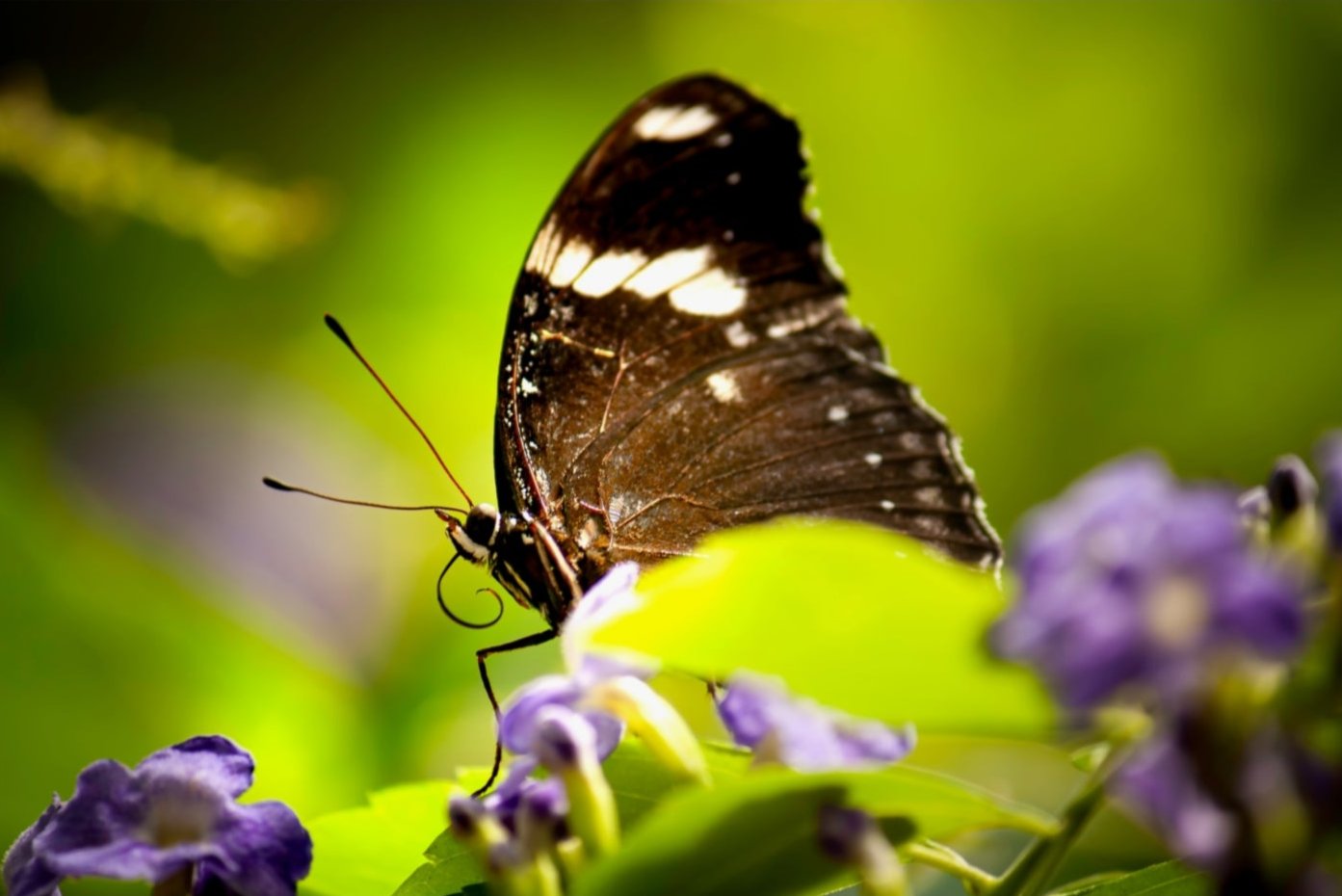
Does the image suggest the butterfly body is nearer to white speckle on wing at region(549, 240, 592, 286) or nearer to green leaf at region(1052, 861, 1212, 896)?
white speckle on wing at region(549, 240, 592, 286)

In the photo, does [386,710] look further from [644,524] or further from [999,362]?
[999,362]

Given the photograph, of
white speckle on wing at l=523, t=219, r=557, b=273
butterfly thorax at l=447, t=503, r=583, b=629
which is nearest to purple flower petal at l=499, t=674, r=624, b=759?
butterfly thorax at l=447, t=503, r=583, b=629

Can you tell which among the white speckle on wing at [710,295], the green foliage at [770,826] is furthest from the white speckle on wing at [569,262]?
the green foliage at [770,826]

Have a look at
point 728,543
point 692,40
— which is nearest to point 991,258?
point 692,40

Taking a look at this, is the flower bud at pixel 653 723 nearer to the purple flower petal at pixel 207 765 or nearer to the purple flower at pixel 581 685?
the purple flower at pixel 581 685

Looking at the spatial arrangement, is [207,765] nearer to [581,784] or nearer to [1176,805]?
[581,784]

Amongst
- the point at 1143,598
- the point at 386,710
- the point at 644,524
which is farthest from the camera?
the point at 386,710

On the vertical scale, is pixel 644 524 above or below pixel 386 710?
above
